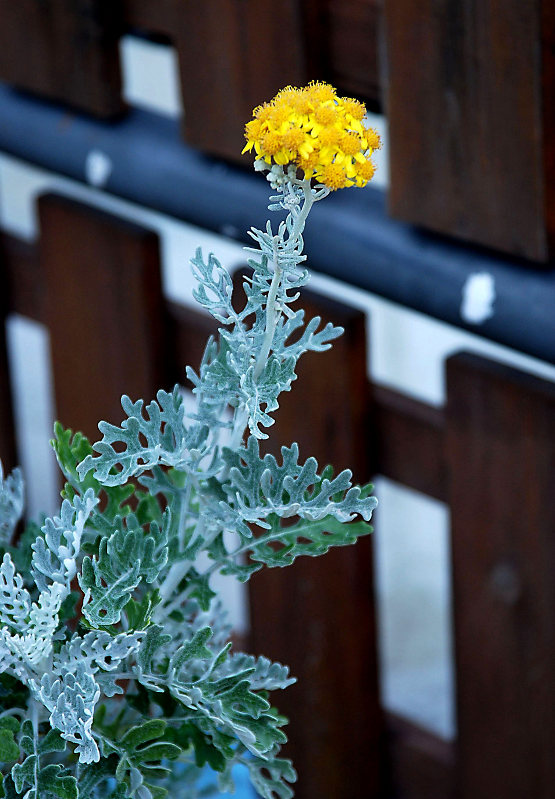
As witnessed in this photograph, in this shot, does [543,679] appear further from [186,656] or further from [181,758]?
[186,656]

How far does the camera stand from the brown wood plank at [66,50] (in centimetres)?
189

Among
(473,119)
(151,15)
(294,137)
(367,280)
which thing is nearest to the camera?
(294,137)

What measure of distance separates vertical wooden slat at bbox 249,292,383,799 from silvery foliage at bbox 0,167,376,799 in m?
0.74

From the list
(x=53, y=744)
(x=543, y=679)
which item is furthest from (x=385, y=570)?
(x=53, y=744)

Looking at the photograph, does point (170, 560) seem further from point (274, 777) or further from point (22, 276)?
point (22, 276)

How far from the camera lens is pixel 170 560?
0.93 meters

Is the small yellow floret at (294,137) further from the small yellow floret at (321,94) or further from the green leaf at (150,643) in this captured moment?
the green leaf at (150,643)

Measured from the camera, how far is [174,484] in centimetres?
101

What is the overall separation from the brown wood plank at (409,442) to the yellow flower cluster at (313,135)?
0.99 m

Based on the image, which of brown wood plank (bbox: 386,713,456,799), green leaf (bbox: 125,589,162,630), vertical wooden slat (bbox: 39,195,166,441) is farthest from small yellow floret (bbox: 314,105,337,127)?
brown wood plank (bbox: 386,713,456,799)

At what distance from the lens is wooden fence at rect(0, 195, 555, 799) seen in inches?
62.6

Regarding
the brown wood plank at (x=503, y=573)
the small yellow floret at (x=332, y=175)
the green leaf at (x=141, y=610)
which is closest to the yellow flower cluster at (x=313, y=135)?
the small yellow floret at (x=332, y=175)

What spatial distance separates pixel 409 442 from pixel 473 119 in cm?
49

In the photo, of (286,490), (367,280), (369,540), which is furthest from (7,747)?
(369,540)
